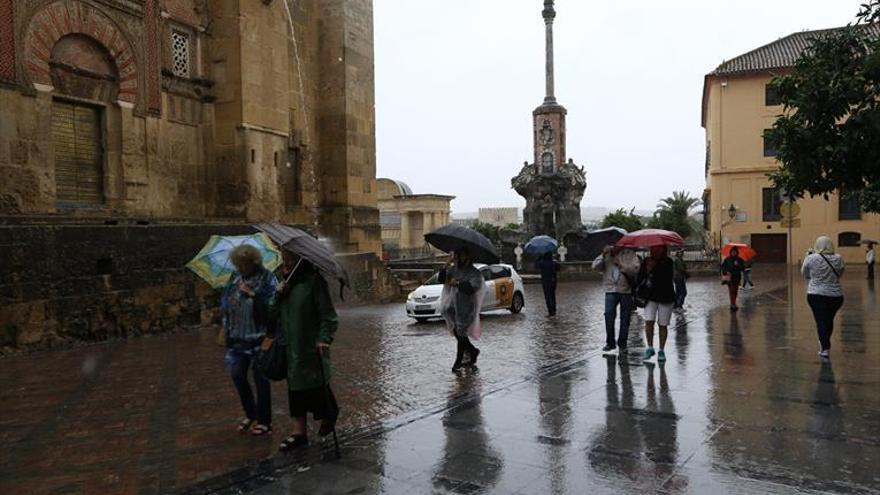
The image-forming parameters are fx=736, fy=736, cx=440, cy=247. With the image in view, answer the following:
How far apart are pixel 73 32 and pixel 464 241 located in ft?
31.1

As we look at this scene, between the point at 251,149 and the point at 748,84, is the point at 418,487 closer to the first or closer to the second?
the point at 251,149

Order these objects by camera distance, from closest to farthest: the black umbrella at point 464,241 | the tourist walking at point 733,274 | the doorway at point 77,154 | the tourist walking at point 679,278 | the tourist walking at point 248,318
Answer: the tourist walking at point 248,318
the black umbrella at point 464,241
the doorway at point 77,154
the tourist walking at point 679,278
the tourist walking at point 733,274

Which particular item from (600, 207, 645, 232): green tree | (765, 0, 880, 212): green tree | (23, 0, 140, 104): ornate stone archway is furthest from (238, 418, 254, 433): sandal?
(600, 207, 645, 232): green tree

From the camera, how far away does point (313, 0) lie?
70.3ft

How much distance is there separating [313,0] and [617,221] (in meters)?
39.5

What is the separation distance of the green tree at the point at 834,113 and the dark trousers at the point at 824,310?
1603mm

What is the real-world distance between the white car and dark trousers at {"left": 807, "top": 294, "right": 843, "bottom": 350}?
21.0 feet

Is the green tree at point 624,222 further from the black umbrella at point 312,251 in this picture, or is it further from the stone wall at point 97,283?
the black umbrella at point 312,251

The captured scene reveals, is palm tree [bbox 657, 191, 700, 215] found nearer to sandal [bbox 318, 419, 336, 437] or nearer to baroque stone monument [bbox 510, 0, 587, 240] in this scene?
baroque stone monument [bbox 510, 0, 587, 240]

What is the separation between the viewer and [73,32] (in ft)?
45.2

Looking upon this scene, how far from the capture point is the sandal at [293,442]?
5.64 metres

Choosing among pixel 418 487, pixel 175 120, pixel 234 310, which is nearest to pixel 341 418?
pixel 234 310

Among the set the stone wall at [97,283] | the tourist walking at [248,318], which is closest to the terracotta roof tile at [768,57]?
the stone wall at [97,283]

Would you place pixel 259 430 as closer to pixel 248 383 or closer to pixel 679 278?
pixel 248 383
